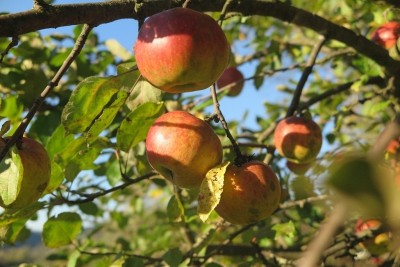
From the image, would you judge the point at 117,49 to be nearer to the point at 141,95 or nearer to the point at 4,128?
the point at 141,95

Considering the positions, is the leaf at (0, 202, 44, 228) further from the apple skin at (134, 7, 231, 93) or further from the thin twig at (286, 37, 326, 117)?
the thin twig at (286, 37, 326, 117)

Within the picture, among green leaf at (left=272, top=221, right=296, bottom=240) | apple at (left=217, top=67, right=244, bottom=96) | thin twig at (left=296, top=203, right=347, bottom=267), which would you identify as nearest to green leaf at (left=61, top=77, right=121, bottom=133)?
green leaf at (left=272, top=221, right=296, bottom=240)

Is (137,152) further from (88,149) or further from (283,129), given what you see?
(283,129)

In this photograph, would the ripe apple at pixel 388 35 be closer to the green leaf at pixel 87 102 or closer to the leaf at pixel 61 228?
the green leaf at pixel 87 102

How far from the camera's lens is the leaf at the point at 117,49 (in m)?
2.19

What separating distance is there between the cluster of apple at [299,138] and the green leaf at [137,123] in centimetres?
47

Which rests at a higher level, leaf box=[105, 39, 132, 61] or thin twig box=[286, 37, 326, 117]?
thin twig box=[286, 37, 326, 117]

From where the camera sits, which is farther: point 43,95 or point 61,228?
point 61,228

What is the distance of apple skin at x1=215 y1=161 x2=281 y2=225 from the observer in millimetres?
983

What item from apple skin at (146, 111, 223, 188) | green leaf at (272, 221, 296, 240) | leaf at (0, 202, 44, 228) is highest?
apple skin at (146, 111, 223, 188)

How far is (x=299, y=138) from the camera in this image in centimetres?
140

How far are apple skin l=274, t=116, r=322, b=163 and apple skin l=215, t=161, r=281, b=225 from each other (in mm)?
406

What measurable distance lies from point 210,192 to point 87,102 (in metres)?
0.36

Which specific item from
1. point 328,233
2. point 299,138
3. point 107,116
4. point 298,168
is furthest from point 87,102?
point 298,168
